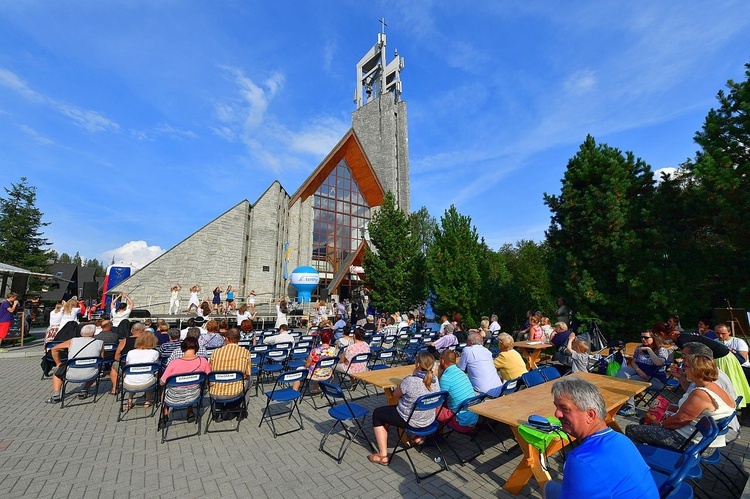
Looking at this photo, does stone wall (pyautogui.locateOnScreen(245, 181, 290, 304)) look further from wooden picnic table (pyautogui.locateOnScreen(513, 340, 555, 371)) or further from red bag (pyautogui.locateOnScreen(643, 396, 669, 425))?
red bag (pyautogui.locateOnScreen(643, 396, 669, 425))

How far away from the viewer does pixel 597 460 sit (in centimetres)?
161

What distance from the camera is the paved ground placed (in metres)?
3.23

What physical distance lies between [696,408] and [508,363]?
7.22ft

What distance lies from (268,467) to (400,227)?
17.5m

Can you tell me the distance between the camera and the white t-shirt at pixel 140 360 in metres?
5.18

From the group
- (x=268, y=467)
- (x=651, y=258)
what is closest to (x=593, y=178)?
(x=651, y=258)

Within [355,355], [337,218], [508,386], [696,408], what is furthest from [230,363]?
[337,218]

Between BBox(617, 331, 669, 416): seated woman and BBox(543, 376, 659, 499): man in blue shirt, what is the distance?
5.08 m

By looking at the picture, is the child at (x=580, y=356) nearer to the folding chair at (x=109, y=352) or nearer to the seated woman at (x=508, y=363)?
the seated woman at (x=508, y=363)

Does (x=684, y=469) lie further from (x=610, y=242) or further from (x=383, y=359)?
(x=610, y=242)

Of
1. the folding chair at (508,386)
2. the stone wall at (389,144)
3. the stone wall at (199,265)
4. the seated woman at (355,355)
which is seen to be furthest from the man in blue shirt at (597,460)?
the stone wall at (389,144)

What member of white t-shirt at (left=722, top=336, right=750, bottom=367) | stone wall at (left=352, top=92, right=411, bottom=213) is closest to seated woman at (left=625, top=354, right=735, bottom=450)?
white t-shirt at (left=722, top=336, right=750, bottom=367)

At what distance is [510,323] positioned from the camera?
45.8 feet

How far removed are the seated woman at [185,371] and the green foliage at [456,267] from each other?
35.6 ft
